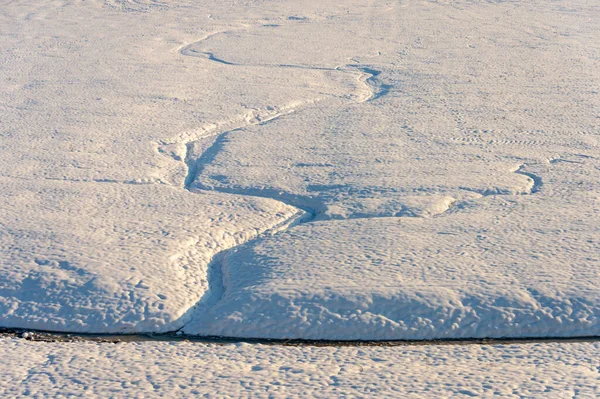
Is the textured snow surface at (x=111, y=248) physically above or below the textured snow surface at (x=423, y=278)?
below

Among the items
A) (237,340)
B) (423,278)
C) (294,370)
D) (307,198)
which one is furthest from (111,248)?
(423,278)

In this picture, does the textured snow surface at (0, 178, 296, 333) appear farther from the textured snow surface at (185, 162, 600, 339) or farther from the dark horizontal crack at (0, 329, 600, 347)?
the textured snow surface at (185, 162, 600, 339)

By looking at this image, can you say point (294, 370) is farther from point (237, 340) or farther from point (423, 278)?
point (423, 278)

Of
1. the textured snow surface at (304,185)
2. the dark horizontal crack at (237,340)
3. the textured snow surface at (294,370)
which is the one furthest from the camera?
the textured snow surface at (304,185)

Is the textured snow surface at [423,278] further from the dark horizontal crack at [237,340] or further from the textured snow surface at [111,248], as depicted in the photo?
the textured snow surface at [111,248]

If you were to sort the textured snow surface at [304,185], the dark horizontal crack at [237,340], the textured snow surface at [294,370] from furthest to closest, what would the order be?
the textured snow surface at [304,185] → the dark horizontal crack at [237,340] → the textured snow surface at [294,370]

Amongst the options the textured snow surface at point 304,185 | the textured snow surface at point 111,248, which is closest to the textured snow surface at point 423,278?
the textured snow surface at point 304,185

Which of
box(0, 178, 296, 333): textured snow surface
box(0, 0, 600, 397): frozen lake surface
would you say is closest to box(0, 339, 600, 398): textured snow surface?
box(0, 0, 600, 397): frozen lake surface
